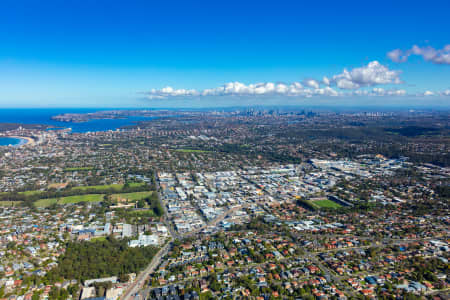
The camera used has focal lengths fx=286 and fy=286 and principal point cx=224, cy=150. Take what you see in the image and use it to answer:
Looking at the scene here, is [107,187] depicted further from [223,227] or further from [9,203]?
[223,227]

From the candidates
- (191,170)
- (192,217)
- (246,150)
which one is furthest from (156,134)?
(192,217)

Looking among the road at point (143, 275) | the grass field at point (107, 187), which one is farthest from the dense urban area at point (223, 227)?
the grass field at point (107, 187)

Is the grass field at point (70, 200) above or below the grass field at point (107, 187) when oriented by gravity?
below

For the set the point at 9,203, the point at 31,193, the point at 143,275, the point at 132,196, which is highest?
the point at 31,193

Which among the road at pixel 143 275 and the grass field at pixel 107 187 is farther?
the grass field at pixel 107 187

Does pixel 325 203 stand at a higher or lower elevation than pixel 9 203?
lower

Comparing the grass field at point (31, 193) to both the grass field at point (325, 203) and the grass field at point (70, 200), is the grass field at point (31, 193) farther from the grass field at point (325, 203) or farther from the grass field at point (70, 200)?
the grass field at point (325, 203)

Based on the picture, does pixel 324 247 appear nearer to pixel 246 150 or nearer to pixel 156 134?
pixel 246 150

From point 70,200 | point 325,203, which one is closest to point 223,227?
point 325,203
